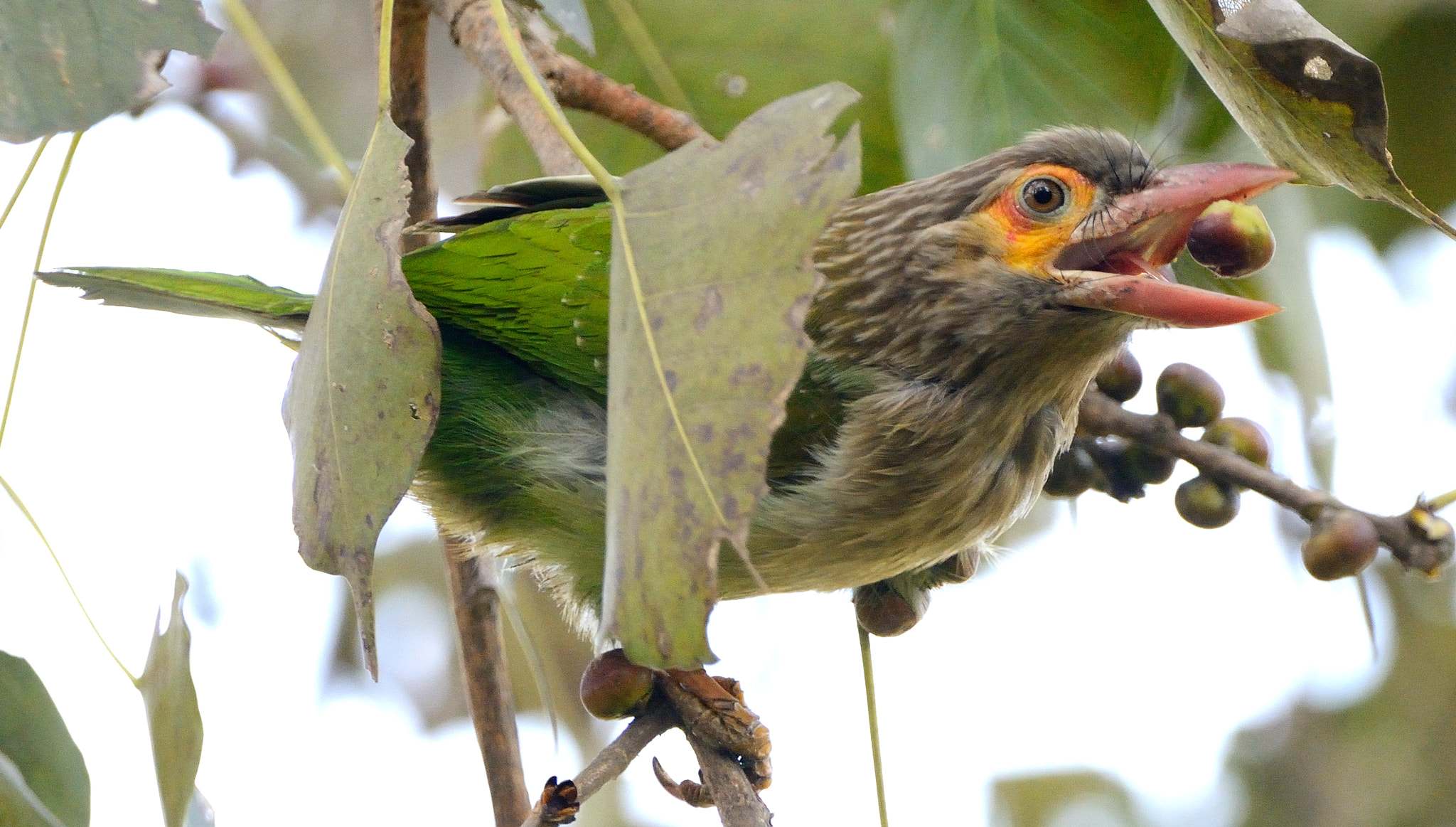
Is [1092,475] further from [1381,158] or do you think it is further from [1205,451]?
[1381,158]

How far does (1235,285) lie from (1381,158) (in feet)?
2.70

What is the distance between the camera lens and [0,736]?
2025mm

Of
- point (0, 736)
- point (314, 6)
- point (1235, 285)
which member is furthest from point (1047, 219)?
point (314, 6)

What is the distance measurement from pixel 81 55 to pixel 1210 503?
1.92 metres

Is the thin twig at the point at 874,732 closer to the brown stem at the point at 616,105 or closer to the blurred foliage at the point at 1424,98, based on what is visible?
the brown stem at the point at 616,105

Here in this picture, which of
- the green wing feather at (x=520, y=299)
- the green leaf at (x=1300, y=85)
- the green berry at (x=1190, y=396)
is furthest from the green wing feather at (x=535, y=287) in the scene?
the green leaf at (x=1300, y=85)

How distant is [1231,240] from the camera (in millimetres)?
2230

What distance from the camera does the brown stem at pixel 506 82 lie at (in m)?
2.46

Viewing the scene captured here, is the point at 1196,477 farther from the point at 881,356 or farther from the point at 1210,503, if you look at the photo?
the point at 881,356

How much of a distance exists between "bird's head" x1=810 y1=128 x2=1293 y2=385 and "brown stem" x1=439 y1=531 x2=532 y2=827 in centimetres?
94

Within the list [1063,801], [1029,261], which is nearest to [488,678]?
[1029,261]

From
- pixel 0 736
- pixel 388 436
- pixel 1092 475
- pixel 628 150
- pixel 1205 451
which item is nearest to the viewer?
pixel 388 436

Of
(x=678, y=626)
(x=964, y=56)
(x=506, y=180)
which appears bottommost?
(x=678, y=626)

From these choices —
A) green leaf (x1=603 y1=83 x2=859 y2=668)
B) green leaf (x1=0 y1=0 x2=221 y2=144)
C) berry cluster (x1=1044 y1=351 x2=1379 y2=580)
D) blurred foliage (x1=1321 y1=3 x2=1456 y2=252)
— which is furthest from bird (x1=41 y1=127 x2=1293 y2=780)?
blurred foliage (x1=1321 y1=3 x2=1456 y2=252)
